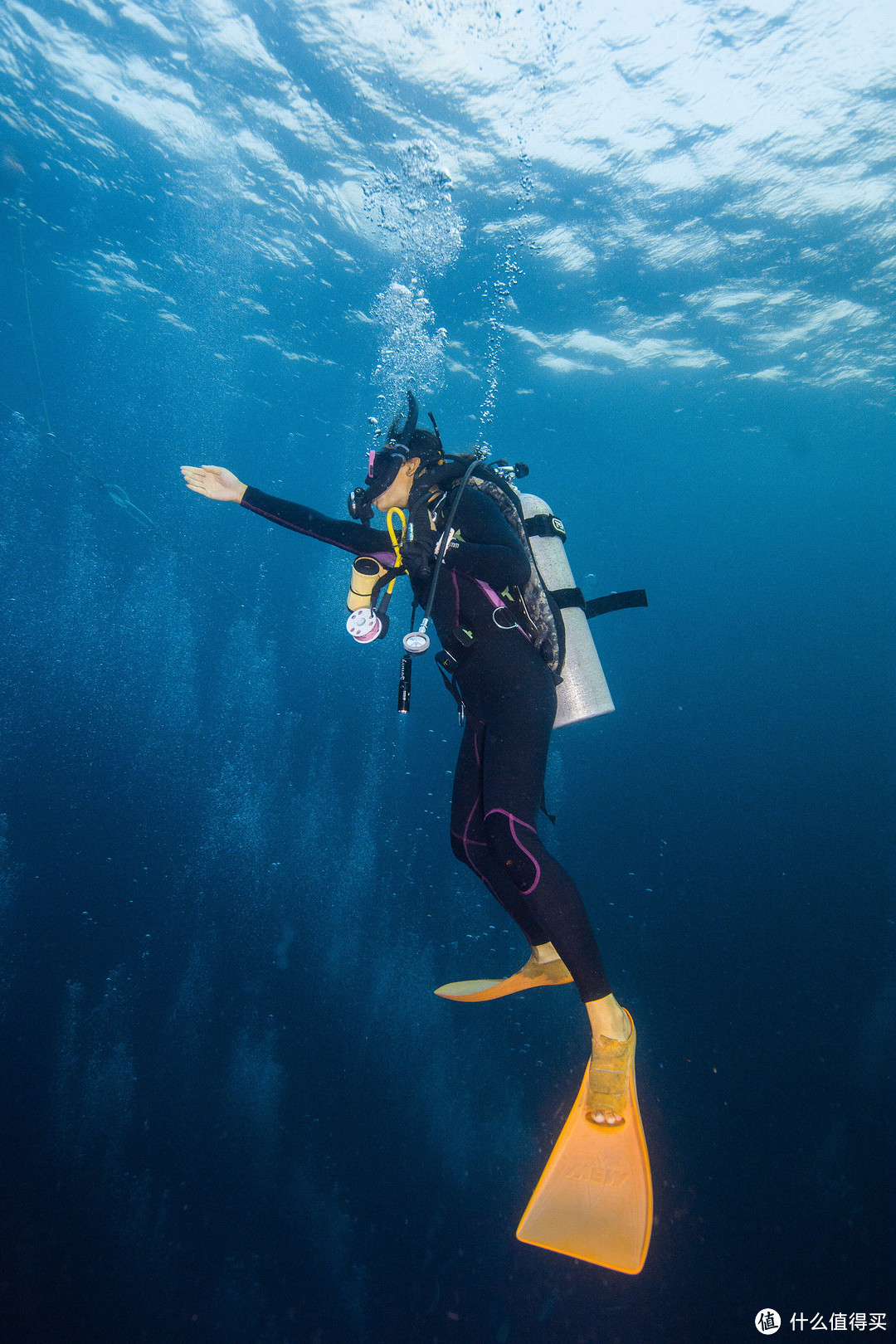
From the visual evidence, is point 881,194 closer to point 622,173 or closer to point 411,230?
point 622,173

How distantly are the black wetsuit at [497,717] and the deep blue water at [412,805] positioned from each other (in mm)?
3438

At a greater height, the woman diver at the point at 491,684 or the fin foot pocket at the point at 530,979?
the woman diver at the point at 491,684

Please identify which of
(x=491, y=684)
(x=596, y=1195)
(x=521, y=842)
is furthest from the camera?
(x=491, y=684)

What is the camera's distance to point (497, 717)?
258cm

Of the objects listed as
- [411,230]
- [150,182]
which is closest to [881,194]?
[411,230]

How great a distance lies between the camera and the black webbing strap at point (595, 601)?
10.5ft

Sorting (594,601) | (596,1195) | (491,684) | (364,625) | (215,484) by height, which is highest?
(215,484)

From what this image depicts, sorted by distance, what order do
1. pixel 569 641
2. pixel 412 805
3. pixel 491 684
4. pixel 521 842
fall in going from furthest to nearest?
pixel 412 805, pixel 569 641, pixel 491 684, pixel 521 842

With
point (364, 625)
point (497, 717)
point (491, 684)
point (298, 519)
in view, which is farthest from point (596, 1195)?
point (298, 519)

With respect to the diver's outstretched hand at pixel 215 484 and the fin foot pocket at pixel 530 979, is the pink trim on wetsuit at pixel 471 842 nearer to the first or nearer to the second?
the fin foot pocket at pixel 530 979

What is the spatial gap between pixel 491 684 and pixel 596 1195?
88.8 inches

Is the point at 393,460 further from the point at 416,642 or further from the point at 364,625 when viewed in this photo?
the point at 416,642

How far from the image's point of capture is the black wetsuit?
7.50 feet

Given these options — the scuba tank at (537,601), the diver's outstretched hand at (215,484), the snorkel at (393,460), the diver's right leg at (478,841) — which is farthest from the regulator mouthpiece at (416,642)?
the diver's outstretched hand at (215,484)
